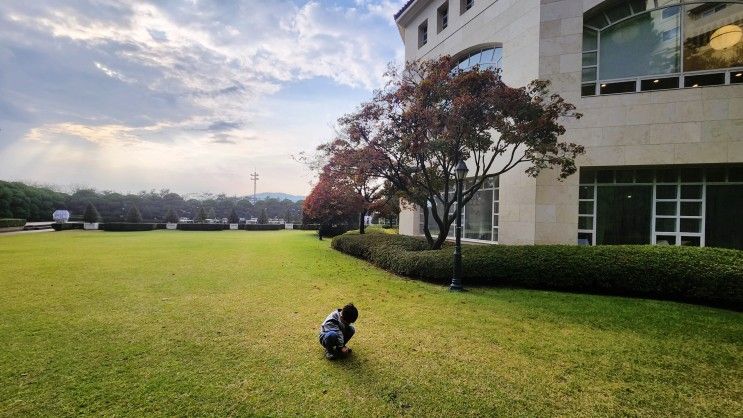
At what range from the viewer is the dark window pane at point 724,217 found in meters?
11.3

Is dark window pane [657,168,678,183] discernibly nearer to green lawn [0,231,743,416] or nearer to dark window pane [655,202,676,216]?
dark window pane [655,202,676,216]

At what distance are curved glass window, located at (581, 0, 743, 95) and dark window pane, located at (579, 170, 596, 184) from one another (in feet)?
9.81

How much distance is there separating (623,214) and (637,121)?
133 inches

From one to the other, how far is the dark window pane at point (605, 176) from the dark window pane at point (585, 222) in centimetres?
149

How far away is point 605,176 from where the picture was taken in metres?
12.9

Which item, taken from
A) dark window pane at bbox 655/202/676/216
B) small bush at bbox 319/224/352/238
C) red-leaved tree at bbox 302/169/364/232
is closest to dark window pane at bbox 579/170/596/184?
dark window pane at bbox 655/202/676/216

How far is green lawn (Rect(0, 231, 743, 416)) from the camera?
356 cm

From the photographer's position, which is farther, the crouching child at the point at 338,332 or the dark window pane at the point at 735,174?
the dark window pane at the point at 735,174

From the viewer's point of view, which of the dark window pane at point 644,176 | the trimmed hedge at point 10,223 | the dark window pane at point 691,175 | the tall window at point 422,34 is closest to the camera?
the dark window pane at point 691,175

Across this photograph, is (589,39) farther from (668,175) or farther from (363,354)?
(363,354)

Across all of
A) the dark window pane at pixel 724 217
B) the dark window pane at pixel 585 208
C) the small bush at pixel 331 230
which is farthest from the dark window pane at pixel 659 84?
the small bush at pixel 331 230

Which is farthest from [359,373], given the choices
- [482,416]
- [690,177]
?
[690,177]

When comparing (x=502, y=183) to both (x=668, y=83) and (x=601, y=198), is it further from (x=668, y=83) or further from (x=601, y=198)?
(x=668, y=83)

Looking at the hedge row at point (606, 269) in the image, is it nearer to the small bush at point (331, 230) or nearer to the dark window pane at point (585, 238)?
the dark window pane at point (585, 238)
